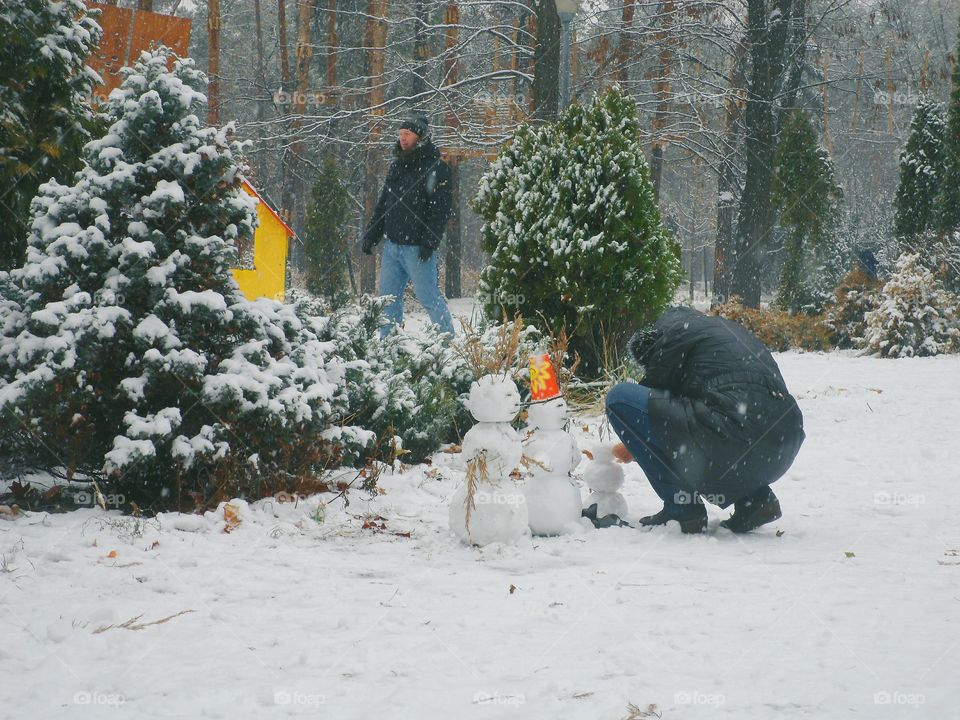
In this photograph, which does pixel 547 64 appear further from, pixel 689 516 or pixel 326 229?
pixel 326 229

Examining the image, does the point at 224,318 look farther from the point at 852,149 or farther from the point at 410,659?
the point at 852,149

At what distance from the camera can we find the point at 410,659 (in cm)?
247

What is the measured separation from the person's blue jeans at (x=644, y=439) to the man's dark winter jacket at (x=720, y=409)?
2.0 inches

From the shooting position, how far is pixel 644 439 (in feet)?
12.6

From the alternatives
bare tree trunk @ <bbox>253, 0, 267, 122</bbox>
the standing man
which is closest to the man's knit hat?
the standing man

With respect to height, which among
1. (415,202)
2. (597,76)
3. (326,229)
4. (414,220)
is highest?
(597,76)

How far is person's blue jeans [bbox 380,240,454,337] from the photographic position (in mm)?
7422

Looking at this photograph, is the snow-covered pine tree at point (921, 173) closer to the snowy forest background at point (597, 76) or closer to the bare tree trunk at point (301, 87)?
the snowy forest background at point (597, 76)

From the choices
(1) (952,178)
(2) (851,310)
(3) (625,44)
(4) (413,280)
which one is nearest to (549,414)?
(4) (413,280)

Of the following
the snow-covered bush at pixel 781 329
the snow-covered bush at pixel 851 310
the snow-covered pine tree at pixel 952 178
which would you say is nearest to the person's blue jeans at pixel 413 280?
the snow-covered bush at pixel 781 329

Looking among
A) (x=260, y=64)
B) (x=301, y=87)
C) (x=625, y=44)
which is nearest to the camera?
(x=625, y=44)

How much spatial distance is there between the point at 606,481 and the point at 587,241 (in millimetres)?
3201

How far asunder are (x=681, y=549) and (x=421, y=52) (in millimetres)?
15597

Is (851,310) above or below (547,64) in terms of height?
below
